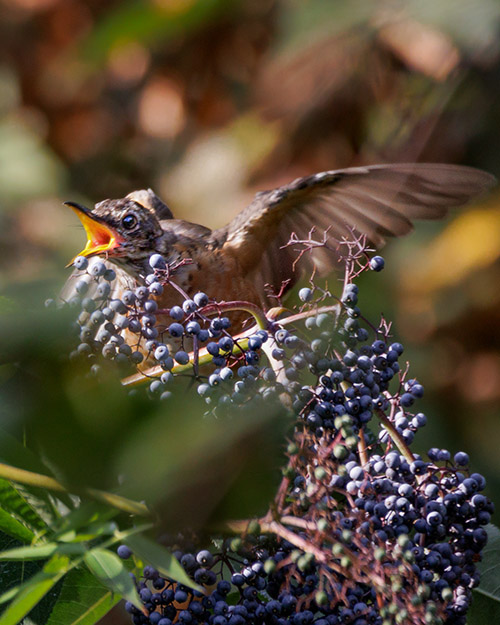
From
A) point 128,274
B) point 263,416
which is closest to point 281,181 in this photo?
point 128,274

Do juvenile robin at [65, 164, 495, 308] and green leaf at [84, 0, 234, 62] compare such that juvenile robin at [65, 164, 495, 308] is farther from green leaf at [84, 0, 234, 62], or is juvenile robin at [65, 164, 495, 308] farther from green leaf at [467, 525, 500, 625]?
green leaf at [467, 525, 500, 625]

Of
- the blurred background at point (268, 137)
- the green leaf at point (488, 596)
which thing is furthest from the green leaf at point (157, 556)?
the blurred background at point (268, 137)

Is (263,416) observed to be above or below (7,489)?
above

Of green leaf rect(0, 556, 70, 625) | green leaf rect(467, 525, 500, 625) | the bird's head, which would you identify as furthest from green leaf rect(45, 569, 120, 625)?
the bird's head

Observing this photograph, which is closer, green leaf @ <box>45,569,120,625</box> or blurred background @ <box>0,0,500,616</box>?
green leaf @ <box>45,569,120,625</box>

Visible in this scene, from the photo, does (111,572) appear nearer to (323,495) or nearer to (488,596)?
(323,495)

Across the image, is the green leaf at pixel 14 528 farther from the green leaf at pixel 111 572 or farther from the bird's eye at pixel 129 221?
the bird's eye at pixel 129 221

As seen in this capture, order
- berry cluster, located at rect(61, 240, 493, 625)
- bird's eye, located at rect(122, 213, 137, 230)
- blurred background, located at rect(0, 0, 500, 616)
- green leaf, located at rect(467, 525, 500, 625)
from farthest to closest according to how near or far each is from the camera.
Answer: blurred background, located at rect(0, 0, 500, 616) < bird's eye, located at rect(122, 213, 137, 230) < green leaf, located at rect(467, 525, 500, 625) < berry cluster, located at rect(61, 240, 493, 625)

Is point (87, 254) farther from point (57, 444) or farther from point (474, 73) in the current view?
point (474, 73)
